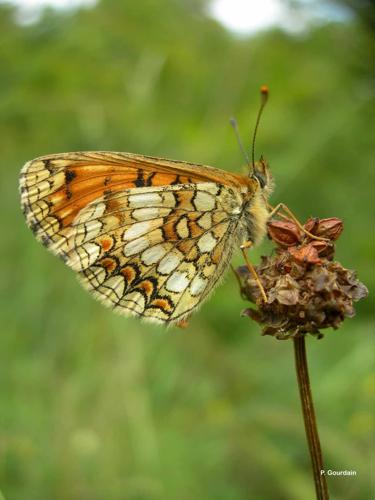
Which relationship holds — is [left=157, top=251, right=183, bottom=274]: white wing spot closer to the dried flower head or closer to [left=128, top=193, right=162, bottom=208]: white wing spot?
[left=128, top=193, right=162, bottom=208]: white wing spot

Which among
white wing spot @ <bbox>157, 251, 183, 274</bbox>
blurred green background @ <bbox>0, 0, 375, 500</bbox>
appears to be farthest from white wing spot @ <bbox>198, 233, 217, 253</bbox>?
blurred green background @ <bbox>0, 0, 375, 500</bbox>

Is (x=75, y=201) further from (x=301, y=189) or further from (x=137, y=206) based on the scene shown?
(x=301, y=189)

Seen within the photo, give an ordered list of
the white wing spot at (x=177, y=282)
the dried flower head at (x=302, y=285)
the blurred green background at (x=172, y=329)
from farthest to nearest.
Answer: the blurred green background at (x=172, y=329), the white wing spot at (x=177, y=282), the dried flower head at (x=302, y=285)

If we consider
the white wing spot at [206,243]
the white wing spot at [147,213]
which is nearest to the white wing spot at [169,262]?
the white wing spot at [206,243]

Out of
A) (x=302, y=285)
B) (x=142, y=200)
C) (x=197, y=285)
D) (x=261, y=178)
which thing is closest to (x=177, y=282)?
(x=197, y=285)

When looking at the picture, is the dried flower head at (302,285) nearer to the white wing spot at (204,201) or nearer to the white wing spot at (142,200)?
the white wing spot at (204,201)

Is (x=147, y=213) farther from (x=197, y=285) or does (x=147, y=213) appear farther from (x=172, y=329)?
(x=172, y=329)
